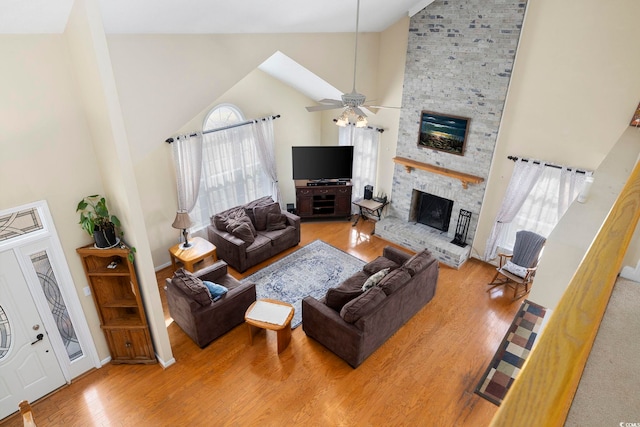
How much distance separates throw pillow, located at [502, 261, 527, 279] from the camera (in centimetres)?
→ 633

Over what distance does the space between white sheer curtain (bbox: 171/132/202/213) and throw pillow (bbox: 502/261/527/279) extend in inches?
221

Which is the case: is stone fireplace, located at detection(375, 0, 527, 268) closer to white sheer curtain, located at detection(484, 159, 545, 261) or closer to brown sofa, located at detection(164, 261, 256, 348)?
white sheer curtain, located at detection(484, 159, 545, 261)

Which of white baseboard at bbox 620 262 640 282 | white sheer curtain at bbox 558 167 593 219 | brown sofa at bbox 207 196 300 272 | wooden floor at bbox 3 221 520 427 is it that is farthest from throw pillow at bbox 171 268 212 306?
white sheer curtain at bbox 558 167 593 219

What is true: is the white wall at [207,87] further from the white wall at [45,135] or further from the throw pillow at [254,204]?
the throw pillow at [254,204]

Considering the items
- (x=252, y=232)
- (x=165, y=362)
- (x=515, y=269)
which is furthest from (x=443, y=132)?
(x=165, y=362)

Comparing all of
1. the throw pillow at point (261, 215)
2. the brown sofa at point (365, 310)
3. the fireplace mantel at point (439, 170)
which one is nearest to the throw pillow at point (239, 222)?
the throw pillow at point (261, 215)

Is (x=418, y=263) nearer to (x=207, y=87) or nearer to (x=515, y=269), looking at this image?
(x=515, y=269)

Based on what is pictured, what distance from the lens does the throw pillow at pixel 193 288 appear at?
17.2ft

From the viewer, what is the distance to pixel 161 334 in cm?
496

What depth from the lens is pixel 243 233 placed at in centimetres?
703

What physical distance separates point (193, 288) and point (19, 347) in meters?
1.97

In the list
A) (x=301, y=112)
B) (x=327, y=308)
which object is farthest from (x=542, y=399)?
(x=301, y=112)

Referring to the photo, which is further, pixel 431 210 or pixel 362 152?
pixel 362 152

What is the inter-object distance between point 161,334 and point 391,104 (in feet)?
19.3
